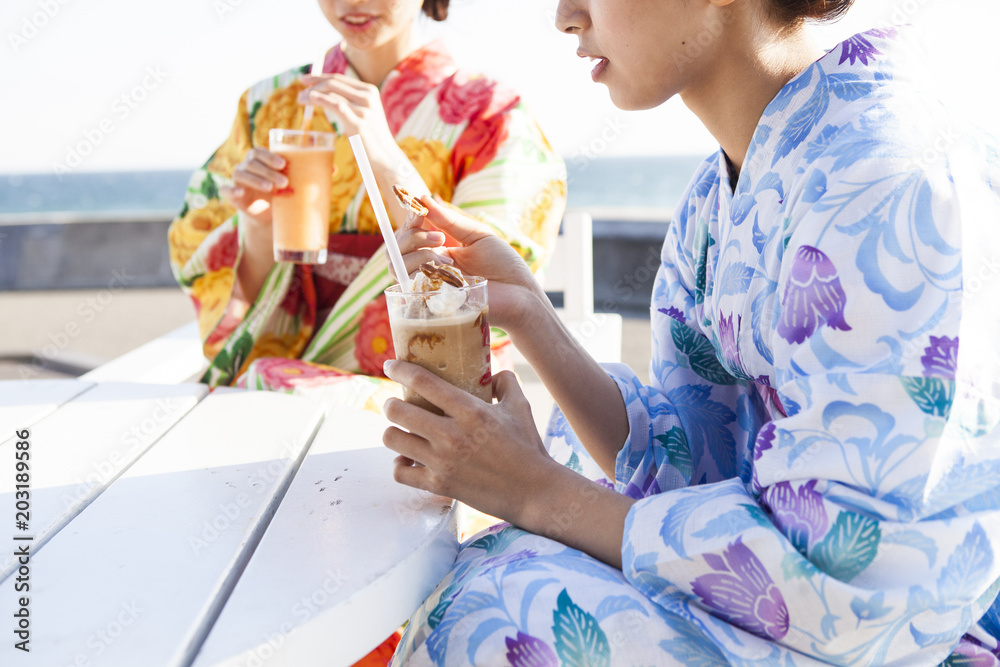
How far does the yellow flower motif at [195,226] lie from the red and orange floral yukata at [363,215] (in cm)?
4

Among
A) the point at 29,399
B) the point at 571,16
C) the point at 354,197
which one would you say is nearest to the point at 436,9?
the point at 354,197

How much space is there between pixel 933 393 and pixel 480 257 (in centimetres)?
67

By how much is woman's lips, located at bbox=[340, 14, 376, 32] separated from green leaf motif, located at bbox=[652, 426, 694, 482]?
118 centimetres

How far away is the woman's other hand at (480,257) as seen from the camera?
1.19 meters

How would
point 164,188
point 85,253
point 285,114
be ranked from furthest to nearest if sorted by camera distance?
point 164,188, point 85,253, point 285,114

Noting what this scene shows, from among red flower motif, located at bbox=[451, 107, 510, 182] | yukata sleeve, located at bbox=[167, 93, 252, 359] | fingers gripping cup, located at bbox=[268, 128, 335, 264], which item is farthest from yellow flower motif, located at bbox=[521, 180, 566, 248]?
yukata sleeve, located at bbox=[167, 93, 252, 359]

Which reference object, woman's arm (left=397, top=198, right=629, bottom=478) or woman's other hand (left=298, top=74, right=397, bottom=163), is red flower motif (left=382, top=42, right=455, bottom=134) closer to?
woman's other hand (left=298, top=74, right=397, bottom=163)

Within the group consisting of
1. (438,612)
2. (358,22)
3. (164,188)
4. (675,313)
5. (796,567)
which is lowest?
(164,188)

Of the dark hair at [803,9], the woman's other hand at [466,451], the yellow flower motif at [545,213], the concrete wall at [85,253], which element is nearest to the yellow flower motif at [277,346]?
the yellow flower motif at [545,213]

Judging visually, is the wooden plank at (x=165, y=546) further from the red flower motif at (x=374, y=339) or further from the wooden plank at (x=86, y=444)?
the red flower motif at (x=374, y=339)

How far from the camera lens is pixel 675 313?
1.38 metres

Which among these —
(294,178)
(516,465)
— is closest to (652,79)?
(516,465)

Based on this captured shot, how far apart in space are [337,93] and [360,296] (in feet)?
1.49

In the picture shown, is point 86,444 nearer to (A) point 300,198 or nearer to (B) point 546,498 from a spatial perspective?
(B) point 546,498
